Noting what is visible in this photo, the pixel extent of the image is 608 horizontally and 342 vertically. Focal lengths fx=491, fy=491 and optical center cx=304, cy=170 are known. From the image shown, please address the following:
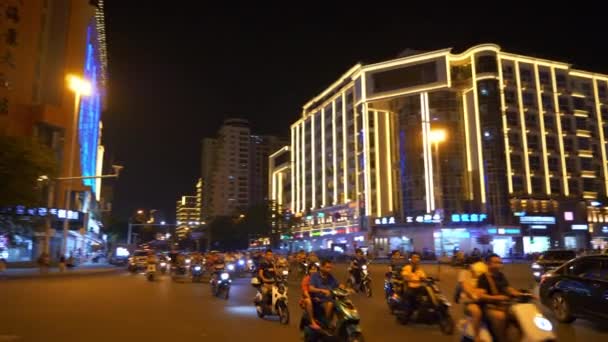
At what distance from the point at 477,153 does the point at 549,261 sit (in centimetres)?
4397

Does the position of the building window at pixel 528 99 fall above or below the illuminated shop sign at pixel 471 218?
above

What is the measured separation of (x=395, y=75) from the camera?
69.9m

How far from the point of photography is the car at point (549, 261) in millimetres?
21188

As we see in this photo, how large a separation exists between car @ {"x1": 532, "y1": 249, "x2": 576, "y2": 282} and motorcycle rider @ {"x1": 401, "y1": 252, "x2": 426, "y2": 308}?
497 inches

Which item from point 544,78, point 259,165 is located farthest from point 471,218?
point 259,165

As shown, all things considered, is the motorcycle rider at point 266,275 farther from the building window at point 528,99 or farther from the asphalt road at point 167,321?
the building window at point 528,99

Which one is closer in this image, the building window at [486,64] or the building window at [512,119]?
the building window at [486,64]

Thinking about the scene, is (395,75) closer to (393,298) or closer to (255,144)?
(393,298)

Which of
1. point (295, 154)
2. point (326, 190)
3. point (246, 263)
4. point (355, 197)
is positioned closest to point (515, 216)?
point (355, 197)

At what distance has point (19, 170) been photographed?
90.0 ft

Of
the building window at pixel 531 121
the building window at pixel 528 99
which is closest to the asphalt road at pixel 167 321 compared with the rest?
the building window at pixel 531 121

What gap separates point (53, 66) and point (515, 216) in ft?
179

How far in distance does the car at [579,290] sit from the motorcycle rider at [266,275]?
262 inches

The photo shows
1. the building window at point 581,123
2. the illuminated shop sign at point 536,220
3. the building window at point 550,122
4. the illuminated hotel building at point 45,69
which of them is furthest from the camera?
the building window at point 581,123
